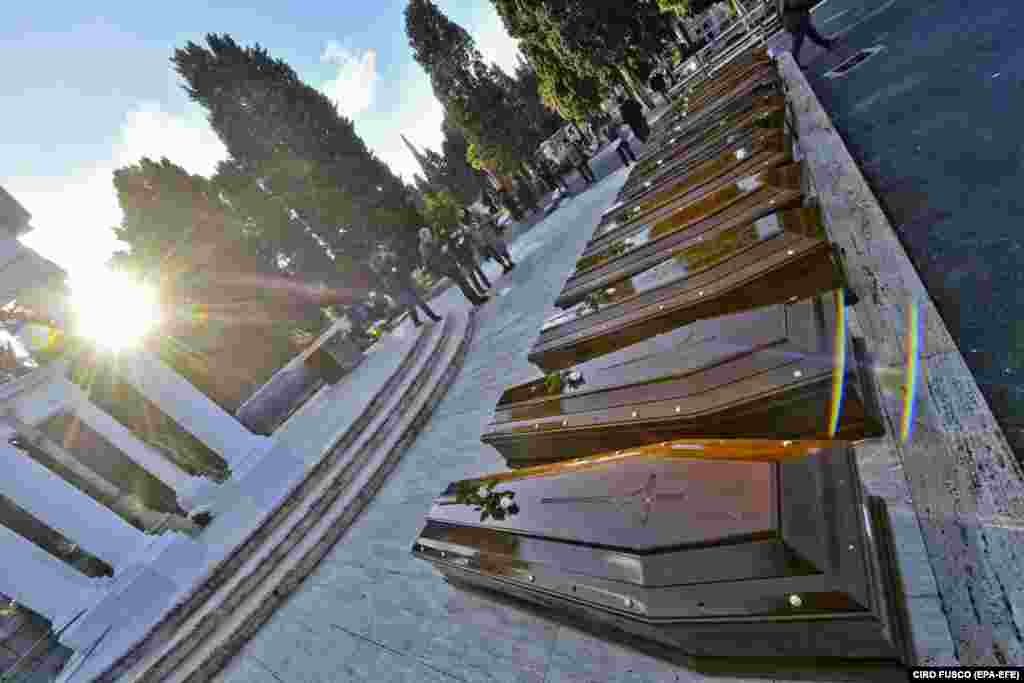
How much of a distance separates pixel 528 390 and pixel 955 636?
282 centimetres

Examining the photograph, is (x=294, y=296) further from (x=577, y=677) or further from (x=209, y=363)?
(x=577, y=677)

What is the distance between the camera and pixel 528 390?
3895mm

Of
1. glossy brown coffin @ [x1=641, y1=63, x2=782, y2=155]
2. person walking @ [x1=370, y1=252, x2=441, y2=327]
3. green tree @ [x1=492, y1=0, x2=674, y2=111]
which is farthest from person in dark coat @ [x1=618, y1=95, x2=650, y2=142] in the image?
person walking @ [x1=370, y1=252, x2=441, y2=327]

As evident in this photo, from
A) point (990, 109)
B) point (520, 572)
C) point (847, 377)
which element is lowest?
point (990, 109)

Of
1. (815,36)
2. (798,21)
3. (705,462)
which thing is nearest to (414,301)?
(798,21)

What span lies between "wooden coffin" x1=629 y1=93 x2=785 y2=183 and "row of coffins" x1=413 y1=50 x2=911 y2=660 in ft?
4.01

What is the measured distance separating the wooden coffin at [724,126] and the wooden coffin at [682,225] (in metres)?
1.72

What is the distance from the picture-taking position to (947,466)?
1990mm

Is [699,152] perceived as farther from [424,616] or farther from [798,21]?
[424,616]

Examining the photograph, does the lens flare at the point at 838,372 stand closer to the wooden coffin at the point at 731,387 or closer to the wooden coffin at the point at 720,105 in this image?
the wooden coffin at the point at 731,387

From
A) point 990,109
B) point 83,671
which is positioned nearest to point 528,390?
point 990,109

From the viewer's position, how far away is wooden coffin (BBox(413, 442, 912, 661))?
4.67ft

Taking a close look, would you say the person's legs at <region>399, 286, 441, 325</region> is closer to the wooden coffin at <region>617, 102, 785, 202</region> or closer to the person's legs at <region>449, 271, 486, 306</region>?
the person's legs at <region>449, 271, 486, 306</region>

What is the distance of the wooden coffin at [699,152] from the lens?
16.7ft
